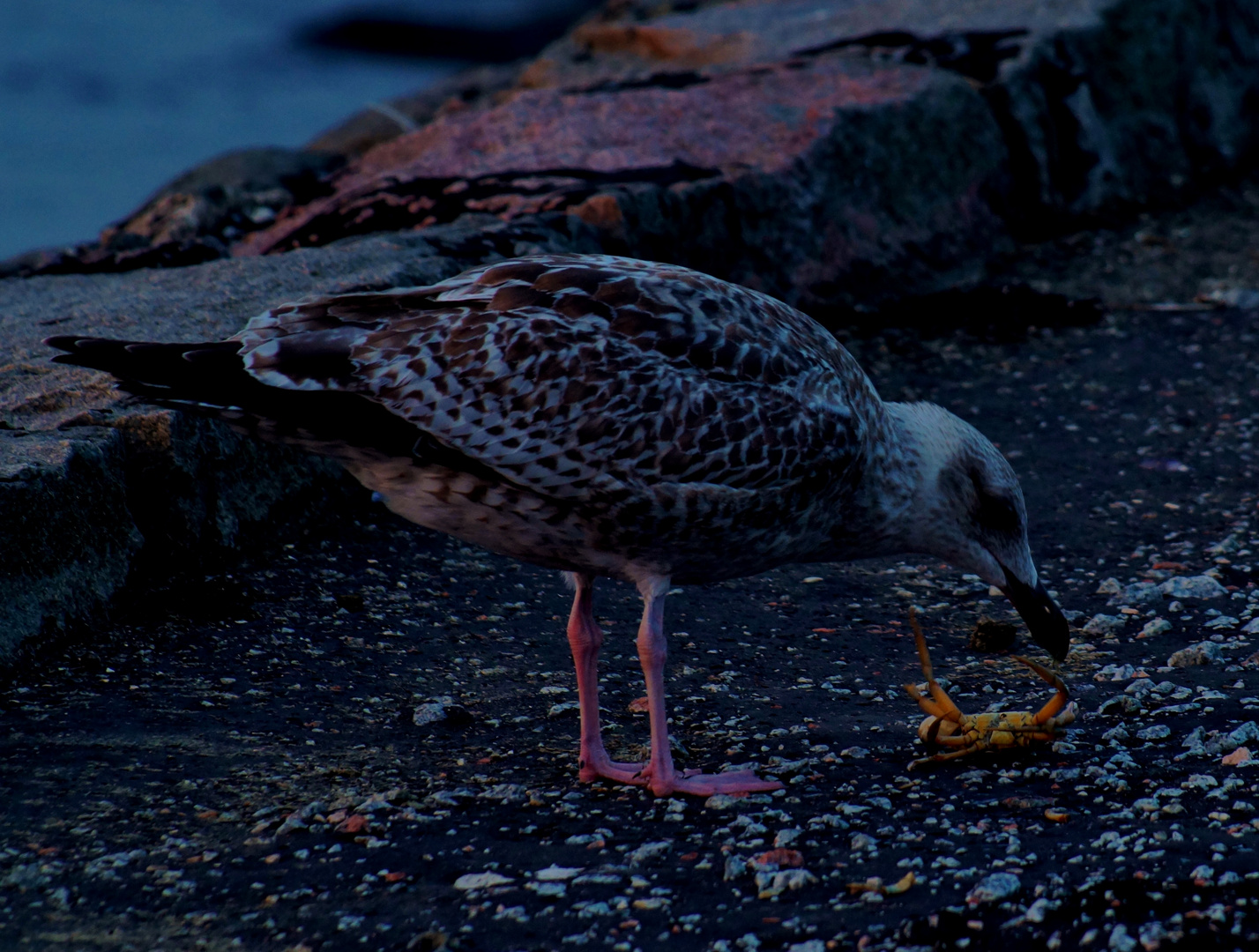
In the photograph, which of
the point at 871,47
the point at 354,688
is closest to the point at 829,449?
the point at 354,688

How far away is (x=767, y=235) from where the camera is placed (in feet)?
27.1

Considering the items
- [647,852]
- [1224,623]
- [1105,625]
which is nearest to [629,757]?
[647,852]

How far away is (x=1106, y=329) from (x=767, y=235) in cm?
214

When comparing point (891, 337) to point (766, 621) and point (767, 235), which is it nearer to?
point (767, 235)

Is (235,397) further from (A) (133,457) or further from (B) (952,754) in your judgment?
(B) (952,754)

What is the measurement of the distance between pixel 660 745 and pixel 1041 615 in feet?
4.81

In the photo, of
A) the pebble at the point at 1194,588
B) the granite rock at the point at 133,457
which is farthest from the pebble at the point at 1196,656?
the granite rock at the point at 133,457

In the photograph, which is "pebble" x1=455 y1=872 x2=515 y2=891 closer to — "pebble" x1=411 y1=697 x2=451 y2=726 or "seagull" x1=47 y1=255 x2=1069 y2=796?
"seagull" x1=47 y1=255 x2=1069 y2=796

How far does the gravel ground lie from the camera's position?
3.23 metres

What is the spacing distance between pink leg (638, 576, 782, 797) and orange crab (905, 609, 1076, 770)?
52cm

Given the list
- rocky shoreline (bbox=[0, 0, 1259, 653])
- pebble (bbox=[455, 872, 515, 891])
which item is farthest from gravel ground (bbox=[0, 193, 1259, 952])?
rocky shoreline (bbox=[0, 0, 1259, 653])

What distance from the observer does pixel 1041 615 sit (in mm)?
4676

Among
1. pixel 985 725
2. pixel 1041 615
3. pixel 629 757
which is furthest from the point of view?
pixel 1041 615

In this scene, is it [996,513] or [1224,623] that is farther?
[1224,623]
